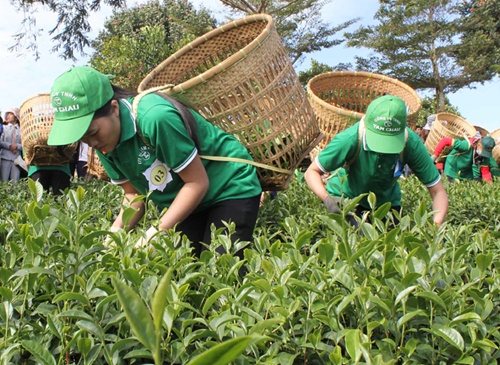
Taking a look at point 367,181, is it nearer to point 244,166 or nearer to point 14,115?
point 244,166

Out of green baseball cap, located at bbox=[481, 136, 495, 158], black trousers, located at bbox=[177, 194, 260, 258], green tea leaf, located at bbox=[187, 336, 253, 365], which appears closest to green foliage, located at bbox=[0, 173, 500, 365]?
green tea leaf, located at bbox=[187, 336, 253, 365]

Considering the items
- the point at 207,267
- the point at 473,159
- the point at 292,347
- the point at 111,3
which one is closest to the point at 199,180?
the point at 207,267

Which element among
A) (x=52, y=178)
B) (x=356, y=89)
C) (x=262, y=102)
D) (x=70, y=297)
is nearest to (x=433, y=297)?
(x=70, y=297)

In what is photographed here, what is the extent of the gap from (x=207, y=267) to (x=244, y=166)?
117cm

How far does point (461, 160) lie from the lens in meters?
9.09

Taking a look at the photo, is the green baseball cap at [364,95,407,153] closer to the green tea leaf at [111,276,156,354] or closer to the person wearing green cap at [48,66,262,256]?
the person wearing green cap at [48,66,262,256]

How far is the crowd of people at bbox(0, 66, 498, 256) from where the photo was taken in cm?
→ 227

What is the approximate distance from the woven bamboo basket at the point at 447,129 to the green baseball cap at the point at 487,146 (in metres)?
0.31

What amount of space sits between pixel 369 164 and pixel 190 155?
4.51 ft

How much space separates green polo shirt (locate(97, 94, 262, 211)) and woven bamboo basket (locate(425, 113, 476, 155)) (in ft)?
21.8

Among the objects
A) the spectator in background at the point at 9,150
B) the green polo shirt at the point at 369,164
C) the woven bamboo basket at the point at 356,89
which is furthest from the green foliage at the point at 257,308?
the spectator in background at the point at 9,150

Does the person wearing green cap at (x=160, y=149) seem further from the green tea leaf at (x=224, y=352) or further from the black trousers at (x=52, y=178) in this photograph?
the black trousers at (x=52, y=178)

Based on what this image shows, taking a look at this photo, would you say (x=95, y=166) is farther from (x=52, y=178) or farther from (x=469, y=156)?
(x=469, y=156)

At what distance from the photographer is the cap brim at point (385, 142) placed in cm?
314
